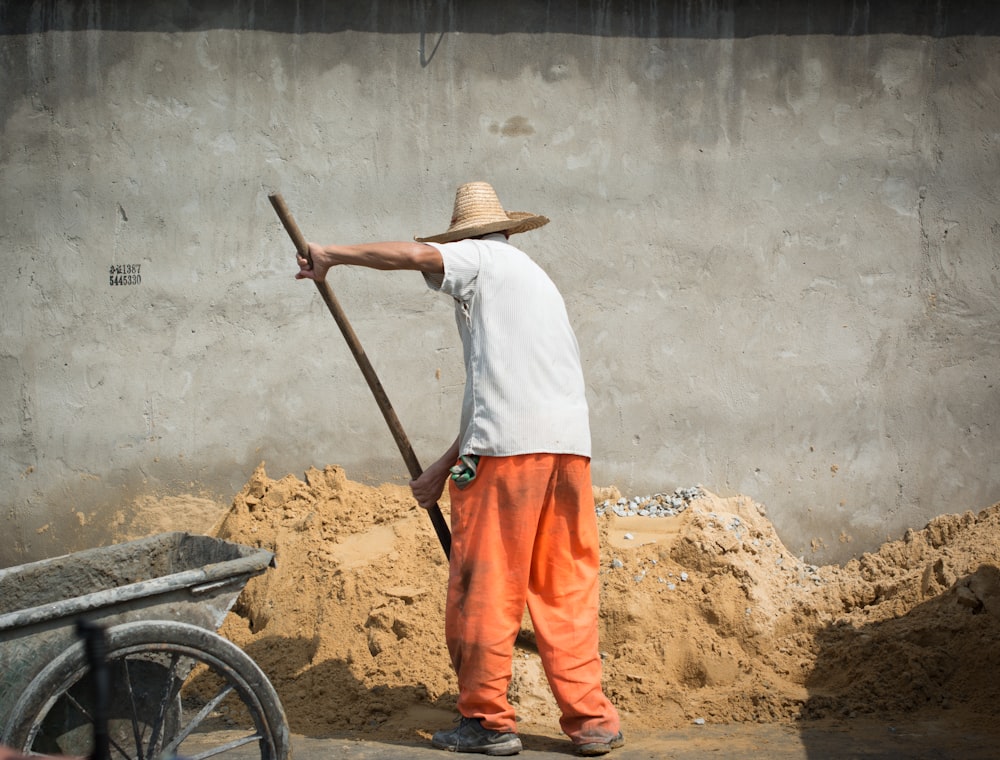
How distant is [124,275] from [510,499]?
3.18 meters

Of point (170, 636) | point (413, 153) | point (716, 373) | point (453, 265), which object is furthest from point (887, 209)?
point (170, 636)

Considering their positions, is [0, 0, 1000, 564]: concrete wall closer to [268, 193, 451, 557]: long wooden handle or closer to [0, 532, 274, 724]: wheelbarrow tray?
[268, 193, 451, 557]: long wooden handle

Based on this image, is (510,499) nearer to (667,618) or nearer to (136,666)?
(136,666)

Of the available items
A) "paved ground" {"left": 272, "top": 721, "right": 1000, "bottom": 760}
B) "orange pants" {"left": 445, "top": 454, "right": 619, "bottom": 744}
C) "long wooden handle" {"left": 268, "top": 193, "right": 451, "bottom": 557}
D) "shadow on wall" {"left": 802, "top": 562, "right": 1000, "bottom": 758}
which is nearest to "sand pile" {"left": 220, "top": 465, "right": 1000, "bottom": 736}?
"shadow on wall" {"left": 802, "top": 562, "right": 1000, "bottom": 758}

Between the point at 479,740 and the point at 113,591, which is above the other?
the point at 113,591

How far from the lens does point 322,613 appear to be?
4.90 m

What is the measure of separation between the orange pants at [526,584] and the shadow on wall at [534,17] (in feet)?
9.59

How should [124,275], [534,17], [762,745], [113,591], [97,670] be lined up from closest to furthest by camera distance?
[97,670], [113,591], [762,745], [534,17], [124,275]

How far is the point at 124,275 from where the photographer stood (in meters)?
5.79

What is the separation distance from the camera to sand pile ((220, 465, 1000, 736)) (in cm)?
437

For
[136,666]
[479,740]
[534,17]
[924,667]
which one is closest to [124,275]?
[534,17]

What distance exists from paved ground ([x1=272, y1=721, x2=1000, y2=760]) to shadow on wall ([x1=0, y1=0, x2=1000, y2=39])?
365 cm

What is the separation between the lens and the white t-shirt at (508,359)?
3705 millimetres

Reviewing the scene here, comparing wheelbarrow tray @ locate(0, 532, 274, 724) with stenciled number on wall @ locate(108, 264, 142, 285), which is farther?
stenciled number on wall @ locate(108, 264, 142, 285)
